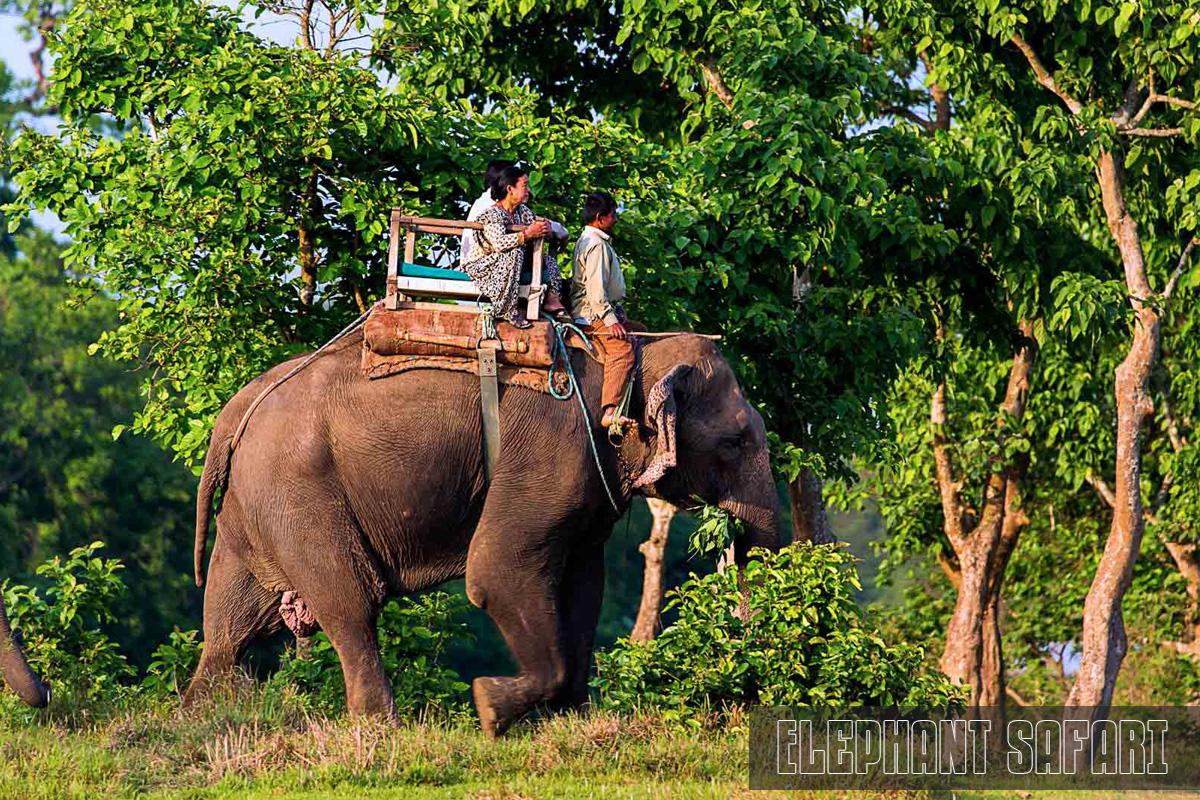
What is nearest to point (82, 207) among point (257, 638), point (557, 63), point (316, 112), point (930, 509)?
point (316, 112)

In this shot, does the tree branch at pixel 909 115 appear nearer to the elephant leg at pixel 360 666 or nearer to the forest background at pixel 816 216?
the forest background at pixel 816 216

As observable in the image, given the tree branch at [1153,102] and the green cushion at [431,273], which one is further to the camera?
the tree branch at [1153,102]

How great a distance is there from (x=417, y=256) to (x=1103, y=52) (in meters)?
7.02

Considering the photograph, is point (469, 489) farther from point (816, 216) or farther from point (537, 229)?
point (816, 216)

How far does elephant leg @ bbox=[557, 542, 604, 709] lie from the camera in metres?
10.8

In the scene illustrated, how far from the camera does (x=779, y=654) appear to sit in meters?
10.5

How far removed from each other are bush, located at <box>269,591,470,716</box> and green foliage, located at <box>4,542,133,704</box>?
113cm

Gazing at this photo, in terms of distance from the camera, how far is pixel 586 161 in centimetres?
1334

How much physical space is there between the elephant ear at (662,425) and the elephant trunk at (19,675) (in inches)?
131

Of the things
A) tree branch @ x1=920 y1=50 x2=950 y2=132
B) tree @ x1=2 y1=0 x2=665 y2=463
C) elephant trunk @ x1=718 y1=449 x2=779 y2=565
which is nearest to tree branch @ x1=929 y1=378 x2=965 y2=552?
tree branch @ x1=920 y1=50 x2=950 y2=132

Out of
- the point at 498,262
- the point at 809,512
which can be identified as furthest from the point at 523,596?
the point at 809,512

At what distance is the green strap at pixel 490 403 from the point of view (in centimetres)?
1034

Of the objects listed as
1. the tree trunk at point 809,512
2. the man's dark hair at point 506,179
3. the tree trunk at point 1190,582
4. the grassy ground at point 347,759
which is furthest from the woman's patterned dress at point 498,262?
the tree trunk at point 1190,582

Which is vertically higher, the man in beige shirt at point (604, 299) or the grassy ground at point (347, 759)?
the man in beige shirt at point (604, 299)
